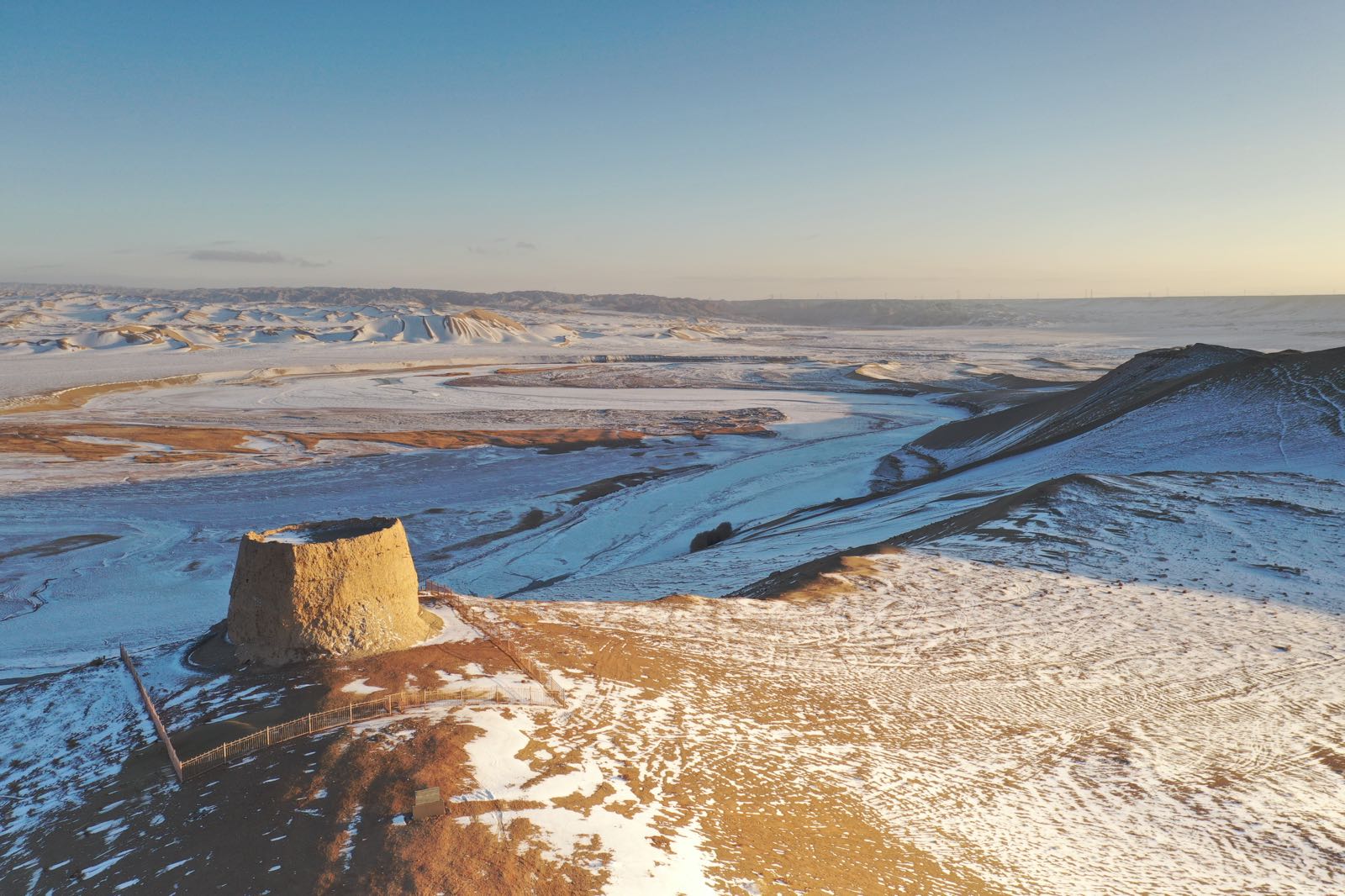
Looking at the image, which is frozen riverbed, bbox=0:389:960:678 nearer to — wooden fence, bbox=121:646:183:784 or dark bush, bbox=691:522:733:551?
dark bush, bbox=691:522:733:551

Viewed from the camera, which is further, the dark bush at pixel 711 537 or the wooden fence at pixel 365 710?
the dark bush at pixel 711 537

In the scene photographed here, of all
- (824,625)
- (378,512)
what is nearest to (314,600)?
(824,625)

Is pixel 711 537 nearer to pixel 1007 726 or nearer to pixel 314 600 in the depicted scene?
pixel 1007 726

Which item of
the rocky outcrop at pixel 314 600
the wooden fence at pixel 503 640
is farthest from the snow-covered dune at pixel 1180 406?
the rocky outcrop at pixel 314 600

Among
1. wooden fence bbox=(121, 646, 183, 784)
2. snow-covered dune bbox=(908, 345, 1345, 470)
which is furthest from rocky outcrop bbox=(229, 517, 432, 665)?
snow-covered dune bbox=(908, 345, 1345, 470)

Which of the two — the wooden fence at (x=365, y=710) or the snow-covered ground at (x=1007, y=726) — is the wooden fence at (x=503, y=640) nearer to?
the wooden fence at (x=365, y=710)
